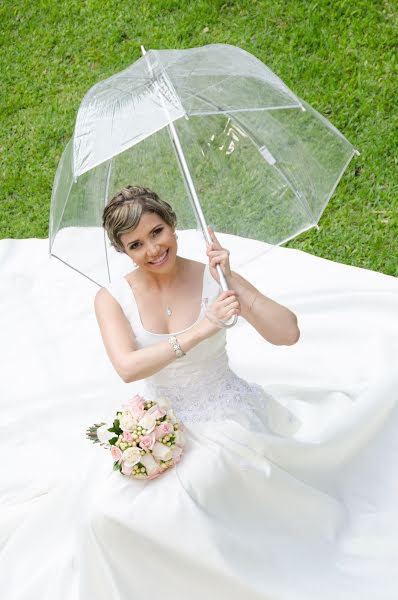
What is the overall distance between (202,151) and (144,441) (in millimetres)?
1568

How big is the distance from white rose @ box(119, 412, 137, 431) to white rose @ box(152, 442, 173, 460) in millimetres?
140

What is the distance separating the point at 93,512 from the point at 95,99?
78.3 inches

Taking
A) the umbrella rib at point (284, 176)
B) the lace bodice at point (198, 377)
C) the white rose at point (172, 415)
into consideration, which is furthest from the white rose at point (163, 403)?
the umbrella rib at point (284, 176)

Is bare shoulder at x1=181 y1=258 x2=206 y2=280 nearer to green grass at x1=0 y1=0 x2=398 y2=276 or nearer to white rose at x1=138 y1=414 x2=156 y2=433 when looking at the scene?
white rose at x1=138 y1=414 x2=156 y2=433

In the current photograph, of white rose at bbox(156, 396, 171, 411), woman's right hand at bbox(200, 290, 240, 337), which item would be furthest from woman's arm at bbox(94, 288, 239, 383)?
white rose at bbox(156, 396, 171, 411)

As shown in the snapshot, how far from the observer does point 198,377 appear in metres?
4.35

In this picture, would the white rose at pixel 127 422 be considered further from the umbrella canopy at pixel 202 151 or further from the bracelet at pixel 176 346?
the umbrella canopy at pixel 202 151

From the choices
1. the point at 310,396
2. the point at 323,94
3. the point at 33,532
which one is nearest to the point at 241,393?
the point at 310,396

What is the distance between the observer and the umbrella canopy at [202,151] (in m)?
3.94

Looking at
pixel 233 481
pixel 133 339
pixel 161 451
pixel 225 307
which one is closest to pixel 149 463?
pixel 161 451

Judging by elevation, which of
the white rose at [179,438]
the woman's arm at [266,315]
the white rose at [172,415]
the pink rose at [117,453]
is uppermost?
the woman's arm at [266,315]

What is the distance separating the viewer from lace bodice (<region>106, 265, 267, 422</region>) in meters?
4.28

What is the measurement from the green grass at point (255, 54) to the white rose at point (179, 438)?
294 centimetres

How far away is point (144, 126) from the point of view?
12.5 feet
